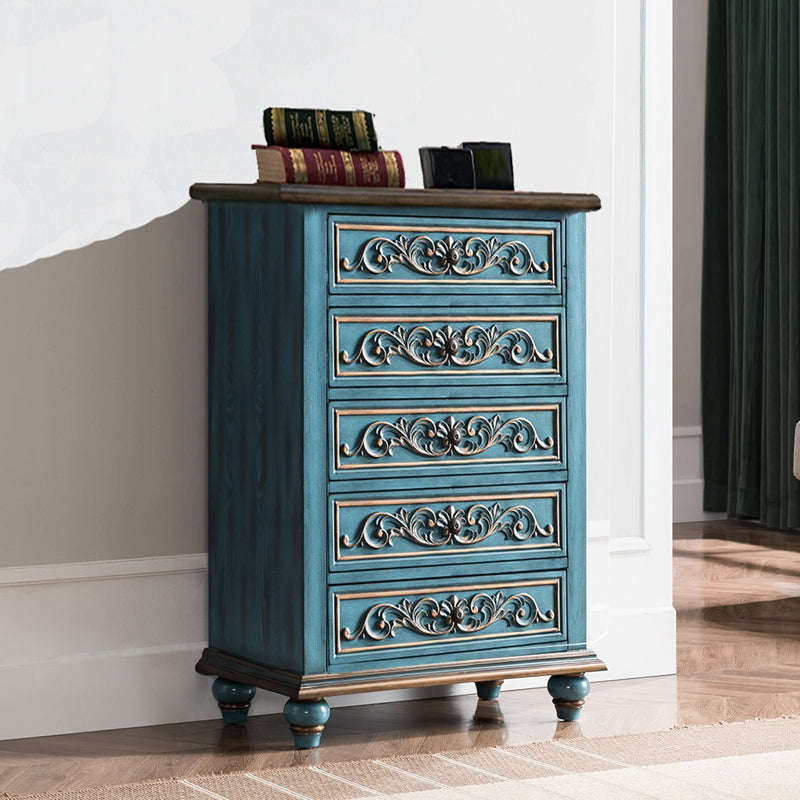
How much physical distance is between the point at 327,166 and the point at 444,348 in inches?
17.1

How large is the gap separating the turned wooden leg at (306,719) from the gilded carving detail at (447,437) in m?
0.51

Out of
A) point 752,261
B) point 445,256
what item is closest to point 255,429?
point 445,256

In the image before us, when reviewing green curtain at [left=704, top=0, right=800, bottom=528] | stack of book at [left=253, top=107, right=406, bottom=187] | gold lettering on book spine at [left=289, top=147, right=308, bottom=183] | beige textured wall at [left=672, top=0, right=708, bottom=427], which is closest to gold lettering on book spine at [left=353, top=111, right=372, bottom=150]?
stack of book at [left=253, top=107, right=406, bottom=187]

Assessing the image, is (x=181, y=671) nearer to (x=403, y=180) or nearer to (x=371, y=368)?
(x=371, y=368)

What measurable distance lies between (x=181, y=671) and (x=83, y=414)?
61cm

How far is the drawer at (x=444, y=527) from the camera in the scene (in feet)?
9.50

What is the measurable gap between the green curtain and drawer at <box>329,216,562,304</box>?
320 centimetres

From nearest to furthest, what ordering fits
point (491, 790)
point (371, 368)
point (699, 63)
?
point (491, 790) → point (371, 368) → point (699, 63)

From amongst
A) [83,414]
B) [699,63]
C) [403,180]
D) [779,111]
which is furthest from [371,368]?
[699,63]

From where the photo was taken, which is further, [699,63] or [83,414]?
[699,63]

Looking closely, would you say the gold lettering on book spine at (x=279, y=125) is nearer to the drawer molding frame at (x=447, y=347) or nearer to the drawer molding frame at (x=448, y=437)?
the drawer molding frame at (x=447, y=347)

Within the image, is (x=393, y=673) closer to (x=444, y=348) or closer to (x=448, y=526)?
(x=448, y=526)

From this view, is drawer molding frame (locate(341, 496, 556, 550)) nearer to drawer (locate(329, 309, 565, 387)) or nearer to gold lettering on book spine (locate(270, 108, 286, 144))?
drawer (locate(329, 309, 565, 387))

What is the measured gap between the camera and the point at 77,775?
281 centimetres
